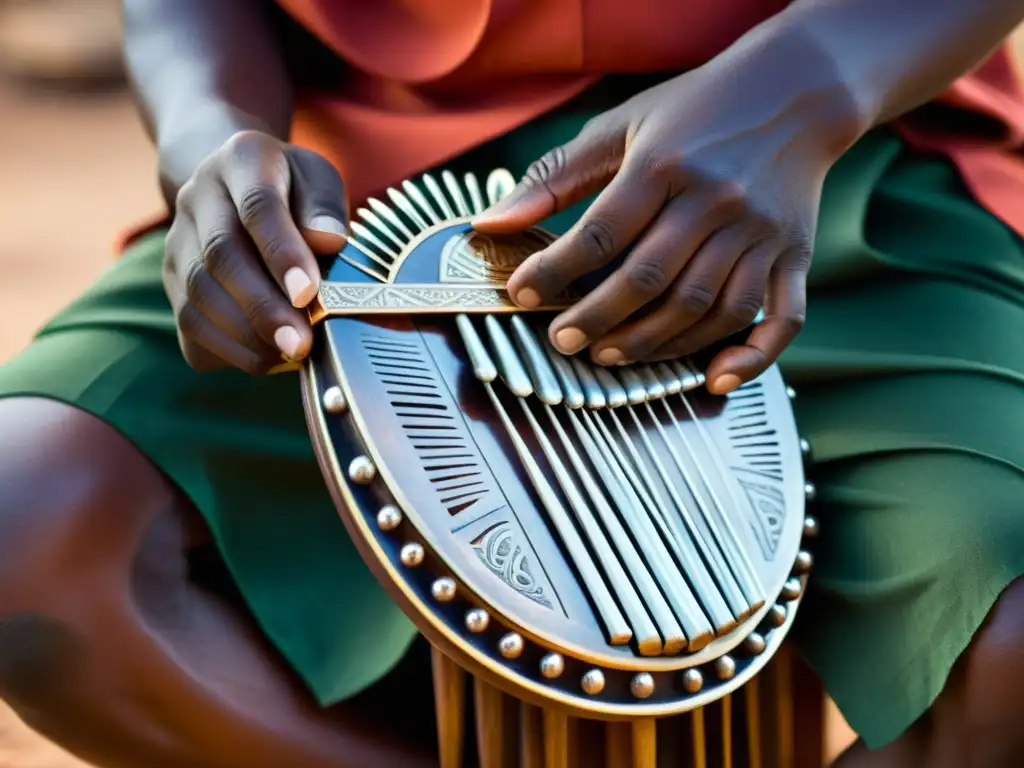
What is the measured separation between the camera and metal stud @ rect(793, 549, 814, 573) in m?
0.63

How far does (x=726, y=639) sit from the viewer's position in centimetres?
56

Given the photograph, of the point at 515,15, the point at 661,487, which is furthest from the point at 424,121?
the point at 661,487

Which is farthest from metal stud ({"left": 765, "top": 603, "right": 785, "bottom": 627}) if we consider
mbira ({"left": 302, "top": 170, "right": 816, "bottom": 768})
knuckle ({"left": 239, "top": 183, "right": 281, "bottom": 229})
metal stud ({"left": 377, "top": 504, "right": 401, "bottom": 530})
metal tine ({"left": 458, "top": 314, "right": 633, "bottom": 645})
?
knuckle ({"left": 239, "top": 183, "right": 281, "bottom": 229})

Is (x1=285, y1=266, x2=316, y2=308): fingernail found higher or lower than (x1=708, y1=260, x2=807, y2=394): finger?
higher

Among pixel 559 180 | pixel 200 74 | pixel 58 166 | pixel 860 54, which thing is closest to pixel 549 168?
pixel 559 180

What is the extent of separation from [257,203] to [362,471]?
0.55 ft

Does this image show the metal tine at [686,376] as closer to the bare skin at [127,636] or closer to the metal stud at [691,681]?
the metal stud at [691,681]

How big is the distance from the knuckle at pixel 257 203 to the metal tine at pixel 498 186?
140 mm

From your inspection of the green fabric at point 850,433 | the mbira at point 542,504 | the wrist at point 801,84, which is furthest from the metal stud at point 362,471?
the wrist at point 801,84

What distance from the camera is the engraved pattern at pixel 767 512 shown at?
1.98 feet

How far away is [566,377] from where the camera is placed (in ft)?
1.97

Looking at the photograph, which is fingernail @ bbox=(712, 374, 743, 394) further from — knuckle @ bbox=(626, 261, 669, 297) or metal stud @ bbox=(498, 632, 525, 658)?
metal stud @ bbox=(498, 632, 525, 658)

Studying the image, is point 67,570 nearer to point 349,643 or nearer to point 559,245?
point 349,643

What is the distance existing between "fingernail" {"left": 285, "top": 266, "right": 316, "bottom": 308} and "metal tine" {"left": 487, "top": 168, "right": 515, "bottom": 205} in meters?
0.15
